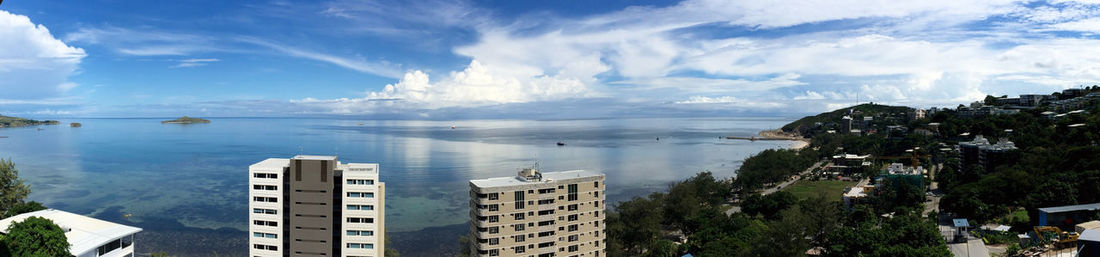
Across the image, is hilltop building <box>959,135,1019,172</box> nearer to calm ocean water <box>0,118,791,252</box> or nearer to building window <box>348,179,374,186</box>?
calm ocean water <box>0,118,791,252</box>

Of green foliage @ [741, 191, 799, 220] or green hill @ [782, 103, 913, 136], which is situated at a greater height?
green hill @ [782, 103, 913, 136]

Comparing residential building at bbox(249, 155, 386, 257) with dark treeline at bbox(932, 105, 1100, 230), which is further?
dark treeline at bbox(932, 105, 1100, 230)

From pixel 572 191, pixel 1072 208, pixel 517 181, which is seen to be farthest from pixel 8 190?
pixel 1072 208

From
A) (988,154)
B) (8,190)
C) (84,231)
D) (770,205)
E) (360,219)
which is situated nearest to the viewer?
(84,231)

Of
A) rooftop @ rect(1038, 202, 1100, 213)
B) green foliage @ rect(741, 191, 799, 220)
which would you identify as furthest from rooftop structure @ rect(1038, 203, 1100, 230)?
green foliage @ rect(741, 191, 799, 220)

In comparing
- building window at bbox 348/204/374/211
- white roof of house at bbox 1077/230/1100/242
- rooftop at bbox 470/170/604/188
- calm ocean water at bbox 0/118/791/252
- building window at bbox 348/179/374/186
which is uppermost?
building window at bbox 348/179/374/186

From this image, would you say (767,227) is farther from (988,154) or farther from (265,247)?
(988,154)

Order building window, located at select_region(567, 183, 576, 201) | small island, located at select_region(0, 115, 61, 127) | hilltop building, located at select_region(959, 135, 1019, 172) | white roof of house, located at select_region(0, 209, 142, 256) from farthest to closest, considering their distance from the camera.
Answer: small island, located at select_region(0, 115, 61, 127) < hilltop building, located at select_region(959, 135, 1019, 172) < building window, located at select_region(567, 183, 576, 201) < white roof of house, located at select_region(0, 209, 142, 256)
